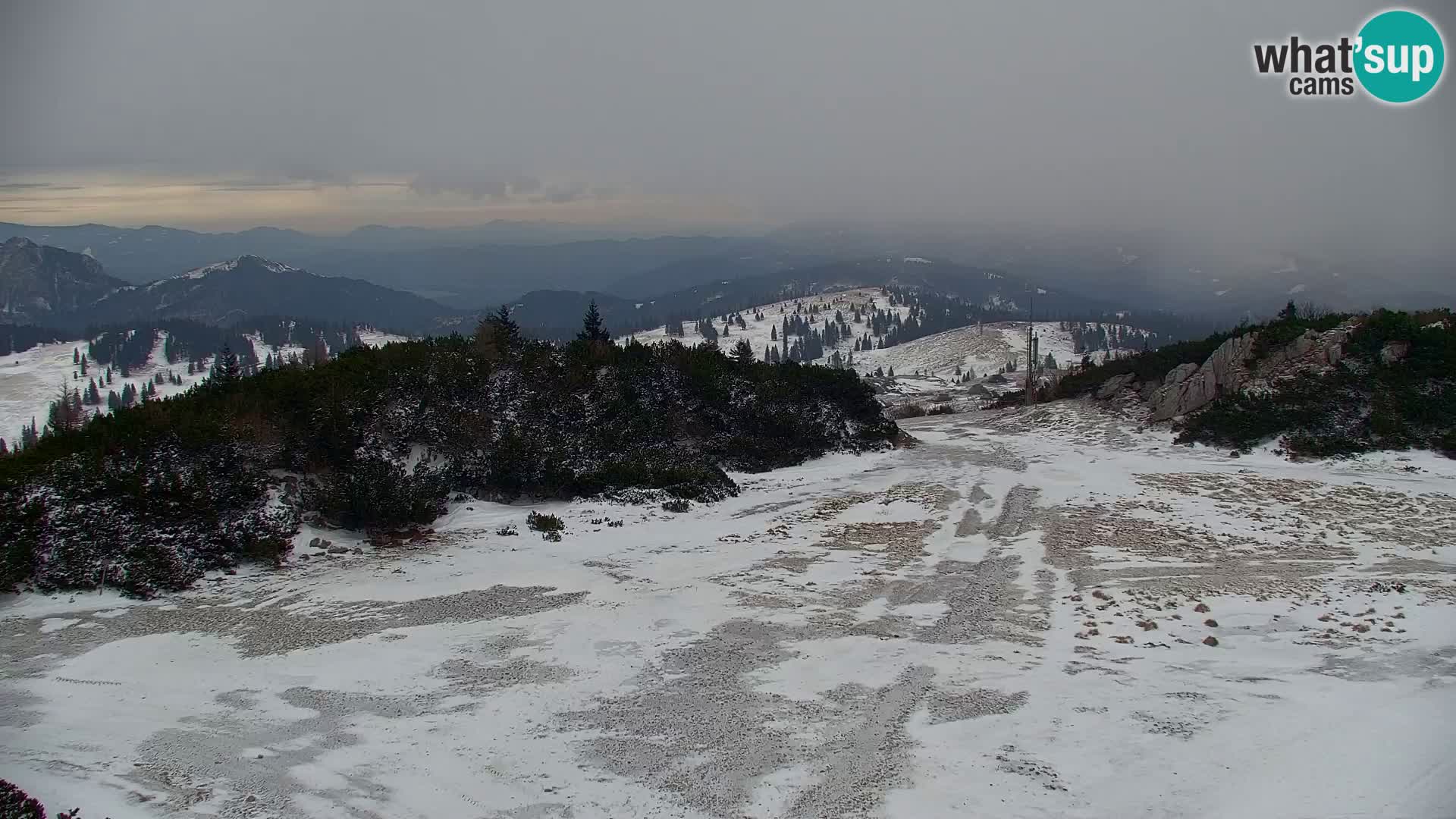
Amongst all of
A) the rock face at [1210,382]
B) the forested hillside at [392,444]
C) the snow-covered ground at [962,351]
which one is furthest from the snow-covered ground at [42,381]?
the rock face at [1210,382]

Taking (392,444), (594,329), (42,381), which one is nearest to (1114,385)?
(594,329)

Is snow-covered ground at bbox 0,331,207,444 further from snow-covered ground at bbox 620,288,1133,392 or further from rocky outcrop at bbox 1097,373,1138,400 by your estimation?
rocky outcrop at bbox 1097,373,1138,400

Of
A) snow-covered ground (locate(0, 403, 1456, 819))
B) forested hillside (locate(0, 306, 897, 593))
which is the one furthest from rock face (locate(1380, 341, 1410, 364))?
forested hillside (locate(0, 306, 897, 593))

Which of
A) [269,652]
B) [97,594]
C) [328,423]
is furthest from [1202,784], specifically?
[328,423]

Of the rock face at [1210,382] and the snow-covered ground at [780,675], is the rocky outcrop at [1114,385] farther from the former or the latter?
the snow-covered ground at [780,675]

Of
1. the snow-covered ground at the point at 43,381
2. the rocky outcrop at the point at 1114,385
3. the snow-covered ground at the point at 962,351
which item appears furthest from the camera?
the snow-covered ground at the point at 43,381

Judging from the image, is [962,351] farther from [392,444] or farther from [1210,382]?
[392,444]
